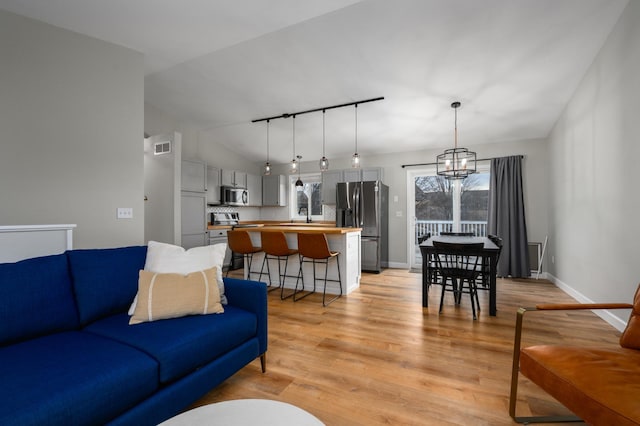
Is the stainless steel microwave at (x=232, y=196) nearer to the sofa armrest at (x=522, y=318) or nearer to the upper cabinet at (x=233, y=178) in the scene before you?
the upper cabinet at (x=233, y=178)

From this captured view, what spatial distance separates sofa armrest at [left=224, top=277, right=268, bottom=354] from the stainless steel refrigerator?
12.8 feet

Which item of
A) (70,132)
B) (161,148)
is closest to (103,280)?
(70,132)

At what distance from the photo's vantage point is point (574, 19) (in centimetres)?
270

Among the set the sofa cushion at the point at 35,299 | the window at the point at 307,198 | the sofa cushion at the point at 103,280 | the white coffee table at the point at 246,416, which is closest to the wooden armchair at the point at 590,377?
the white coffee table at the point at 246,416

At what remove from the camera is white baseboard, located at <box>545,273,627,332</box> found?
8.95 feet

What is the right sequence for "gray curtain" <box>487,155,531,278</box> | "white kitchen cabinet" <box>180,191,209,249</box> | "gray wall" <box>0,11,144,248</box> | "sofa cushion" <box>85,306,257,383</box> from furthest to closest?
"white kitchen cabinet" <box>180,191,209,249</box> < "gray curtain" <box>487,155,531,278</box> < "gray wall" <box>0,11,144,248</box> < "sofa cushion" <box>85,306,257,383</box>

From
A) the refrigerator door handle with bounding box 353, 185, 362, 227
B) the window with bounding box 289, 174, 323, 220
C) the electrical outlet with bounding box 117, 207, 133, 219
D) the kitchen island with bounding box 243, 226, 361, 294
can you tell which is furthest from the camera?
the window with bounding box 289, 174, 323, 220

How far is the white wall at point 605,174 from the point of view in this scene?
248 centimetres

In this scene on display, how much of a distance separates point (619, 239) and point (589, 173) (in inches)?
38.9

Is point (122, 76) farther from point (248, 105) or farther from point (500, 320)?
point (500, 320)

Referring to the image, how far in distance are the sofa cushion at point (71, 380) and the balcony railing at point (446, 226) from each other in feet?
16.6

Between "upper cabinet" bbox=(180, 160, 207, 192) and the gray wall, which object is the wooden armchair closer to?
the gray wall

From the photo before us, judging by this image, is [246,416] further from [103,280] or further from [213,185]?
[213,185]

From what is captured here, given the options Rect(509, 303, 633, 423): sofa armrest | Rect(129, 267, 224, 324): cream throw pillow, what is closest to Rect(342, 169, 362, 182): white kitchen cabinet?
Rect(129, 267, 224, 324): cream throw pillow
